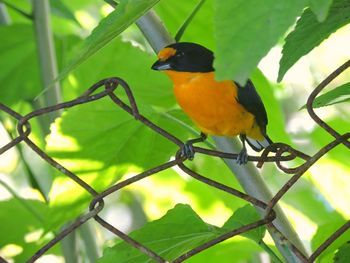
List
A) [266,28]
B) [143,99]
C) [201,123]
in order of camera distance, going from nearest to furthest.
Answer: [266,28]
[201,123]
[143,99]

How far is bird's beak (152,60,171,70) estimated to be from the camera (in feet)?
4.32

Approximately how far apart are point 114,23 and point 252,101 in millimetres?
714

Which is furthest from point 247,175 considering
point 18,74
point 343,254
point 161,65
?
point 18,74

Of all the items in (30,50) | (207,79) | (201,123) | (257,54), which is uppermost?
(30,50)

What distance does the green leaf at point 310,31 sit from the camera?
2.59ft

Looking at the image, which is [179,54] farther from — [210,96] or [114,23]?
[114,23]

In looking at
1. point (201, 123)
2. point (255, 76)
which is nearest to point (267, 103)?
point (255, 76)

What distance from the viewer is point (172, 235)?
3.51 feet

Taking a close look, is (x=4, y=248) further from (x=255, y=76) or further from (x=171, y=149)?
(x=255, y=76)

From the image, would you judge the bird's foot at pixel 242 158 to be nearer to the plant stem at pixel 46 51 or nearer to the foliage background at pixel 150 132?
the foliage background at pixel 150 132

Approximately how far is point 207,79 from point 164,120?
162 millimetres

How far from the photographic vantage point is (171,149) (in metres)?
1.34

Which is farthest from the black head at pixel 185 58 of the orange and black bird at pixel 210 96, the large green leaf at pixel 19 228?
the large green leaf at pixel 19 228

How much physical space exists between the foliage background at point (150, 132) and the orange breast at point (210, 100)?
3cm
